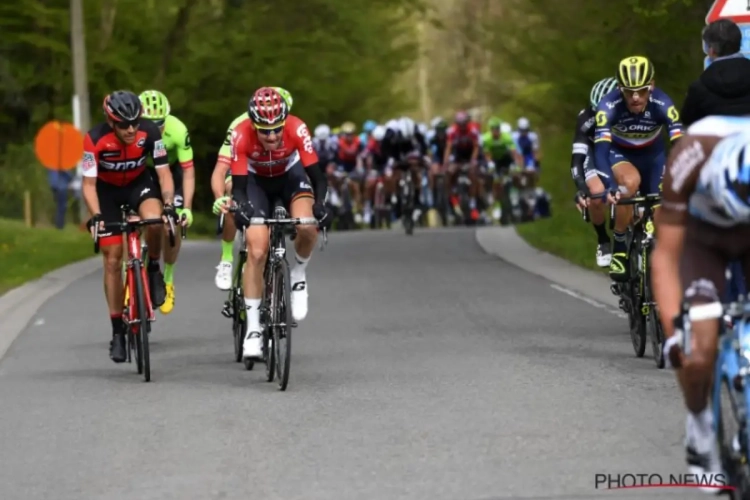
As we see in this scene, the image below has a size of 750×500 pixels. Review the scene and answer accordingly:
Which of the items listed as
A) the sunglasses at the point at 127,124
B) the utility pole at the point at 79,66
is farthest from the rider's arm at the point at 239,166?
the utility pole at the point at 79,66

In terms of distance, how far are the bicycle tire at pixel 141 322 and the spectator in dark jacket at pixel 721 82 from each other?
4.21 m

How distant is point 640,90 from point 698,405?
6.32m

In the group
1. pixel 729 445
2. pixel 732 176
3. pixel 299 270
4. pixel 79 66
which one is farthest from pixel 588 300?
pixel 79 66

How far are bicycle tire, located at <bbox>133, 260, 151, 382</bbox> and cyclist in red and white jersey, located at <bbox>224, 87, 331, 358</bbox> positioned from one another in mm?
629

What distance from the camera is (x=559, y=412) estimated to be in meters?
10.2

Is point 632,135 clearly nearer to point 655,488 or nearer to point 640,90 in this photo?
point 640,90

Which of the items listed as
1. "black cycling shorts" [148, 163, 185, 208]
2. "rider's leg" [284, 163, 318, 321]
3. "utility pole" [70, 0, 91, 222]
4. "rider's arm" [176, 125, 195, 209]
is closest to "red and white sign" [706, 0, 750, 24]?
"rider's arm" [176, 125, 195, 209]

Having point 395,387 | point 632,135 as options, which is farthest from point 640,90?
point 395,387

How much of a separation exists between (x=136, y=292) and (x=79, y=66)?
77.1 ft

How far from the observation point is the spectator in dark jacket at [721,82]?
830cm

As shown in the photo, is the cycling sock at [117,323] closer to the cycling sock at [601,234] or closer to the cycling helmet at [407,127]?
the cycling sock at [601,234]

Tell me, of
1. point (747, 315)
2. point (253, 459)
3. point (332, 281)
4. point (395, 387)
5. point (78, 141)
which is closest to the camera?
point (747, 315)

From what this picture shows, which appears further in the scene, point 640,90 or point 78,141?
point 78,141

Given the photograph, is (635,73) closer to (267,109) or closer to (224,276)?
(267,109)
